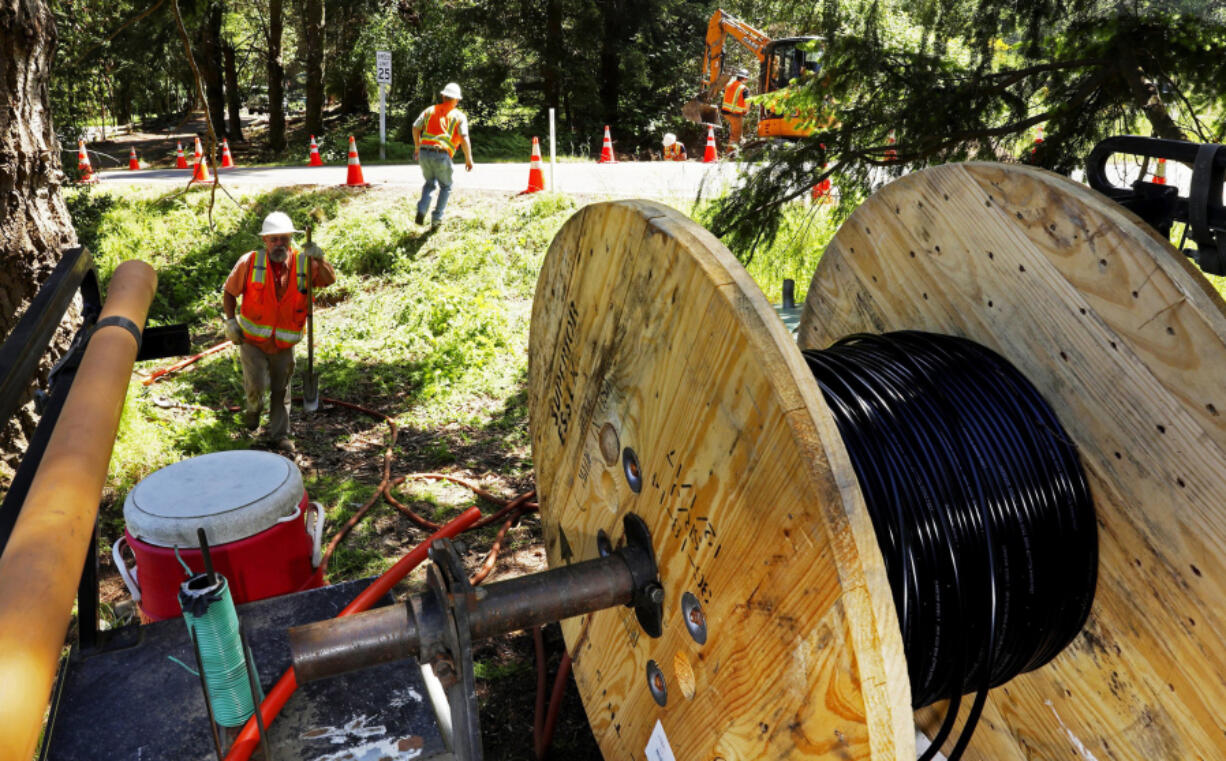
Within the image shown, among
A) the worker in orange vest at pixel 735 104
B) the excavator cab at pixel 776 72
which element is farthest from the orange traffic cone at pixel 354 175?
the worker in orange vest at pixel 735 104

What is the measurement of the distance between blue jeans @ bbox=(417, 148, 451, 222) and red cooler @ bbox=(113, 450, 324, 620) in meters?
8.25

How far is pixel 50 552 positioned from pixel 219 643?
4.15 ft

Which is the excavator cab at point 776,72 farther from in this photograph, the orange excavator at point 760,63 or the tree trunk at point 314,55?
the tree trunk at point 314,55

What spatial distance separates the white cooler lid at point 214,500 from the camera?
2789 millimetres

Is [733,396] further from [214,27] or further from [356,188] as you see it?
[214,27]

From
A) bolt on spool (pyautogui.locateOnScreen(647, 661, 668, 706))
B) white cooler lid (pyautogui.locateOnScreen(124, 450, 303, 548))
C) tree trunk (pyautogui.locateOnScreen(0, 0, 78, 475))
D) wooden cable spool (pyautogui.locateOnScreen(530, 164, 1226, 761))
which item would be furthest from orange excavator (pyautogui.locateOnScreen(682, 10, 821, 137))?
bolt on spool (pyautogui.locateOnScreen(647, 661, 668, 706))

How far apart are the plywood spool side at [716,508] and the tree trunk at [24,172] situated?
4.37 m

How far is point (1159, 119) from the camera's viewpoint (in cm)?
414

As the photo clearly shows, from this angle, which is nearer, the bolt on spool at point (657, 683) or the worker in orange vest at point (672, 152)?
the bolt on spool at point (657, 683)

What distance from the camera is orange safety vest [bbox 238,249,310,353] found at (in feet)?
20.8

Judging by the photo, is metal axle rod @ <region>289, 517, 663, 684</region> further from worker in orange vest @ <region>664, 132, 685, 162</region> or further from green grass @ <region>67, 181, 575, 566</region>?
worker in orange vest @ <region>664, 132, 685, 162</region>

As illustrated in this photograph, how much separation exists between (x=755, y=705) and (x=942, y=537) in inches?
22.3

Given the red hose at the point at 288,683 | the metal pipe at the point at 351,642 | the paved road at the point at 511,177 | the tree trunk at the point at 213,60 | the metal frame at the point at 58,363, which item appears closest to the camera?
the metal frame at the point at 58,363

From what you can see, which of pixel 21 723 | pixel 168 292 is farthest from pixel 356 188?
pixel 21 723
